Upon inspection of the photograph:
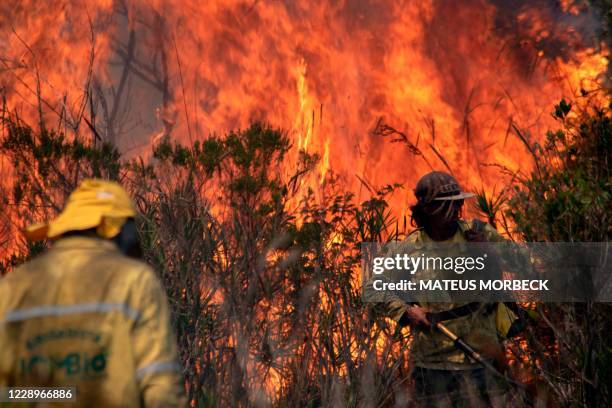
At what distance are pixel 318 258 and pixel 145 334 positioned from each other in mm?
2981

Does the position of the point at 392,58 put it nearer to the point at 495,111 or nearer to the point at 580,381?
the point at 495,111

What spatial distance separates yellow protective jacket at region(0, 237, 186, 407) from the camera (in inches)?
106

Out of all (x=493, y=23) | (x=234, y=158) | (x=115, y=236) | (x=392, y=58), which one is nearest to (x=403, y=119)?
(x=392, y=58)

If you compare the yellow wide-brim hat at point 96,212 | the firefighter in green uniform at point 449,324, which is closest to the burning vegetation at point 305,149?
the firefighter in green uniform at point 449,324

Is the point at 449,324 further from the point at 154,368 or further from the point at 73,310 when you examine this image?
the point at 73,310

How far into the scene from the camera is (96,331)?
2699 mm

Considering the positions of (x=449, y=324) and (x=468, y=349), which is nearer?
(x=468, y=349)

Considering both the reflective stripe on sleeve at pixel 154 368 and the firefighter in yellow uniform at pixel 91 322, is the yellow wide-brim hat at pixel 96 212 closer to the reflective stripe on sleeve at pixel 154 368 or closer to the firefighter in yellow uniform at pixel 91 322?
the firefighter in yellow uniform at pixel 91 322

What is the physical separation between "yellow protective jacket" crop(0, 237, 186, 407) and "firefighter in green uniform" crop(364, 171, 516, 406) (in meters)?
2.37

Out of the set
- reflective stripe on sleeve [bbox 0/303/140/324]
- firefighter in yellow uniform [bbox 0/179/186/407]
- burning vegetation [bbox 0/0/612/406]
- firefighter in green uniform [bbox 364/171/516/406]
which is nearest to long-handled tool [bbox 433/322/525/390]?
firefighter in green uniform [bbox 364/171/516/406]

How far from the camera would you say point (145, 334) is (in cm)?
271

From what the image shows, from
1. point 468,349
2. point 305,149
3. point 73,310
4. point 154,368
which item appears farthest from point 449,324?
point 305,149

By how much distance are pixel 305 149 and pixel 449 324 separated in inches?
258

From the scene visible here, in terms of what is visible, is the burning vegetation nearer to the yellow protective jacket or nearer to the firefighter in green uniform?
the firefighter in green uniform
